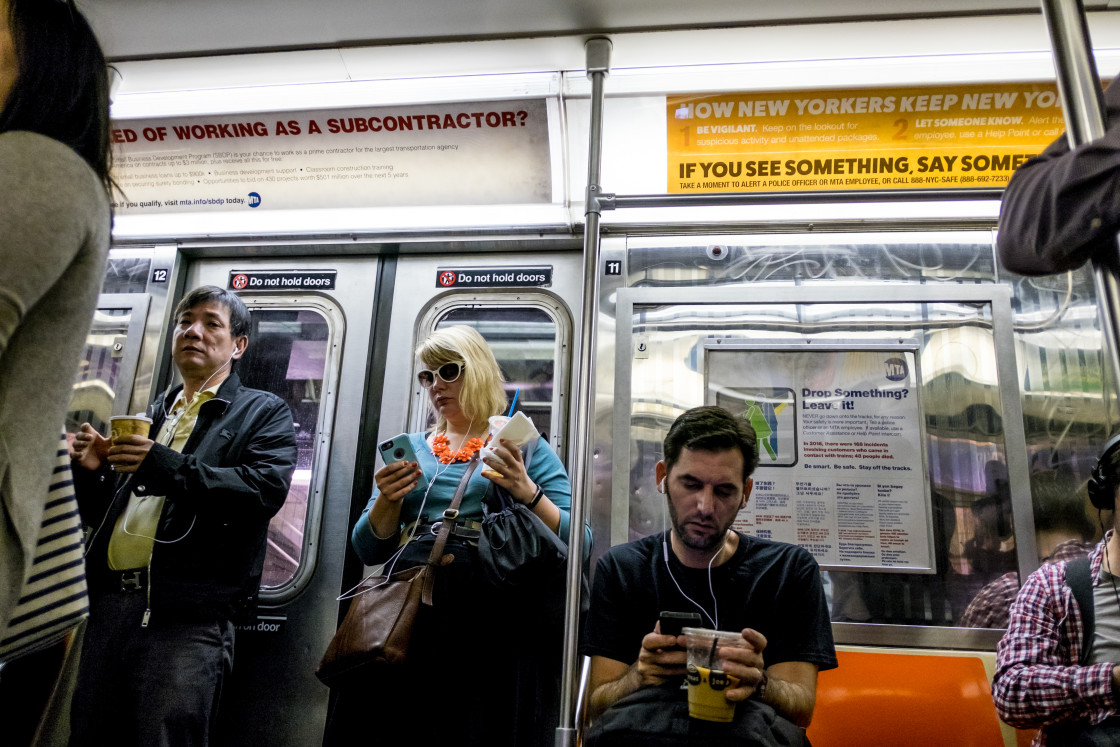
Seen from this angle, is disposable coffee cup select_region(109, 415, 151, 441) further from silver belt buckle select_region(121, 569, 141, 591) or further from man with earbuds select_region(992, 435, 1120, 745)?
man with earbuds select_region(992, 435, 1120, 745)

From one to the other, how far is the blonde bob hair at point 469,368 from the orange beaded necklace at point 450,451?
0.17 m

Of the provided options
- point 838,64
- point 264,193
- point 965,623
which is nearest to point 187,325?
point 264,193

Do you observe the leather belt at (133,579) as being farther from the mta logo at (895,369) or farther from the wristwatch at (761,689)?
the mta logo at (895,369)

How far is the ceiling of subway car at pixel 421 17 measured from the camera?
8.05 feet

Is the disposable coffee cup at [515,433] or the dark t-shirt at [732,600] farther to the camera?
the disposable coffee cup at [515,433]

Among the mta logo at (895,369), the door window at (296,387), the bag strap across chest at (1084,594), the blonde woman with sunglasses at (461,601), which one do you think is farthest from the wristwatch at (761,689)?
the door window at (296,387)

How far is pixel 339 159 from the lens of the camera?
11.9 feet

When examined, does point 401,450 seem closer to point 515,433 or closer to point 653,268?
point 515,433

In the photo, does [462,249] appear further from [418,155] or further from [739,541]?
[739,541]

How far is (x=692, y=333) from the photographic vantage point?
3617 millimetres

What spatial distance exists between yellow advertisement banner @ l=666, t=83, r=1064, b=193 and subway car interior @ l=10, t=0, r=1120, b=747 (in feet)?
0.04

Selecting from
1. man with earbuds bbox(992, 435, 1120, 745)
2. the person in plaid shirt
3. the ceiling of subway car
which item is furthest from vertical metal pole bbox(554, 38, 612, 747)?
the person in plaid shirt

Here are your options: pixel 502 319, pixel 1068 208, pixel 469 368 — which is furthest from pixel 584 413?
pixel 502 319

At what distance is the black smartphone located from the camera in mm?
1965
